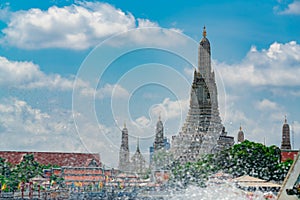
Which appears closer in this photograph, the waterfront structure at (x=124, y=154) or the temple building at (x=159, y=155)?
the temple building at (x=159, y=155)

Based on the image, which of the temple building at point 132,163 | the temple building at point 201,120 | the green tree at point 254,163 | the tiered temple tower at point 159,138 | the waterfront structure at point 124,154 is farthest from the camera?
the tiered temple tower at point 159,138

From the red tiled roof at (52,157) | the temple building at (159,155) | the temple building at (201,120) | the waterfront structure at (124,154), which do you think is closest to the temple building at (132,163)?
the waterfront structure at (124,154)

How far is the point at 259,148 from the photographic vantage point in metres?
51.7

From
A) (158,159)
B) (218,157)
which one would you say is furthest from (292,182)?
(158,159)

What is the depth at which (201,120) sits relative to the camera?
3455 inches

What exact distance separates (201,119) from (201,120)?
461mm

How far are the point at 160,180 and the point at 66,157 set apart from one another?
48562mm

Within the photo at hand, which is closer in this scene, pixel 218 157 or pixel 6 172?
pixel 218 157

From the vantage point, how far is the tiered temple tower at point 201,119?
259 feet

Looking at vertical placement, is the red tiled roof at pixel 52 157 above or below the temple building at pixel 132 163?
above

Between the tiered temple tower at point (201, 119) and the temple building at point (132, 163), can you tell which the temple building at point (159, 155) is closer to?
the tiered temple tower at point (201, 119)

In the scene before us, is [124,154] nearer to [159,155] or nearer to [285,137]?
[159,155]

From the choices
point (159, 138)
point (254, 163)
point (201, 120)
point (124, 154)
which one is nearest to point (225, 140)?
point (201, 120)

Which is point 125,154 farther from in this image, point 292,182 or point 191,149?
point 292,182
